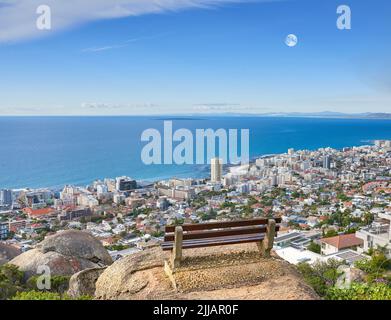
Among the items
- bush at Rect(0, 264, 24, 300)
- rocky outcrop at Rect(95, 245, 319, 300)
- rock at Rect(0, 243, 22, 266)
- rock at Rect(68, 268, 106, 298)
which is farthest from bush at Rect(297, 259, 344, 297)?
rock at Rect(0, 243, 22, 266)

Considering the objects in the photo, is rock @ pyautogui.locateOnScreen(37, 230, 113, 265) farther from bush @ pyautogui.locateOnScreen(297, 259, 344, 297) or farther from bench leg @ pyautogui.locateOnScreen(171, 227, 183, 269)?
bench leg @ pyautogui.locateOnScreen(171, 227, 183, 269)

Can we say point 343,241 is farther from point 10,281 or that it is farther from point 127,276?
point 127,276

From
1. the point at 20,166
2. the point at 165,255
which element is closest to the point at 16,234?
the point at 20,166

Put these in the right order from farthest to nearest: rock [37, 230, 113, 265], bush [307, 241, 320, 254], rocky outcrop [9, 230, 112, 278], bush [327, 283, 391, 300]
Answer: bush [307, 241, 320, 254]
rock [37, 230, 113, 265]
rocky outcrop [9, 230, 112, 278]
bush [327, 283, 391, 300]

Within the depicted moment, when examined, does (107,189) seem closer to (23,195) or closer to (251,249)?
(23,195)

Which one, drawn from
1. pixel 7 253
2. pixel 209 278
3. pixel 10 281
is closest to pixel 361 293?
pixel 209 278

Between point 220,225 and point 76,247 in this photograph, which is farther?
point 76,247

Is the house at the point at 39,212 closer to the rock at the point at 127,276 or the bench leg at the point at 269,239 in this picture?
the rock at the point at 127,276
